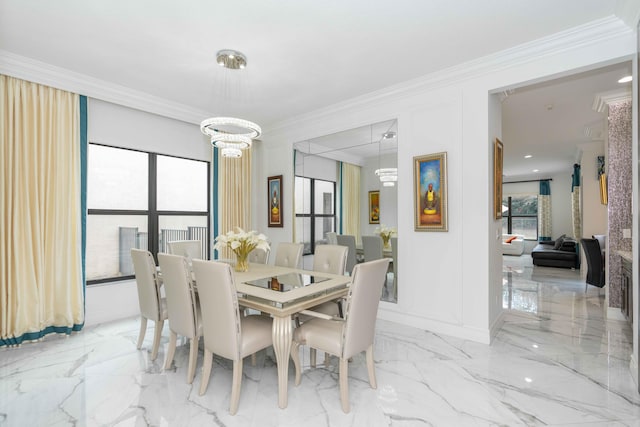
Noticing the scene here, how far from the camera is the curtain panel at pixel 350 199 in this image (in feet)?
13.8

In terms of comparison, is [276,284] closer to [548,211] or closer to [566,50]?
[566,50]

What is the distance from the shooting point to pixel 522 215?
1109cm

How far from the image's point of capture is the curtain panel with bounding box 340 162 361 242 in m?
4.21

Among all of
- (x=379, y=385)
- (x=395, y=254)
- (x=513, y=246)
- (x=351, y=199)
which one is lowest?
(x=379, y=385)

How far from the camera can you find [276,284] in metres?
2.58

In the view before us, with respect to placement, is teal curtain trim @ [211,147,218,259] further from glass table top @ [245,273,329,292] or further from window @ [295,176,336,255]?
glass table top @ [245,273,329,292]

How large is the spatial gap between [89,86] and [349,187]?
328 cm

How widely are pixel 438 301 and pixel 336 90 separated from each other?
8.82ft

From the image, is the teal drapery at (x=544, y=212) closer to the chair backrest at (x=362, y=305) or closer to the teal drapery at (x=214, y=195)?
the teal drapery at (x=214, y=195)

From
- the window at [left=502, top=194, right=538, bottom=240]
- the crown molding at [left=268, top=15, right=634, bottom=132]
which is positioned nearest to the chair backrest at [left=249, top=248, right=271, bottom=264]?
the crown molding at [left=268, top=15, right=634, bottom=132]

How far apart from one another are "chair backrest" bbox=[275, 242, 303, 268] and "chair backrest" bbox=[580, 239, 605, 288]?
465 centimetres

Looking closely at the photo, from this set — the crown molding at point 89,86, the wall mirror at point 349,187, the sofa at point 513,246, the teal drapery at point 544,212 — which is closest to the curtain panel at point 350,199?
the wall mirror at point 349,187

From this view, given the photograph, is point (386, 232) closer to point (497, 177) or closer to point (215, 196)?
point (497, 177)

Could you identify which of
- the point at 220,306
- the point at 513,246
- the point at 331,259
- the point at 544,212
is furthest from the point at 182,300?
the point at 544,212
